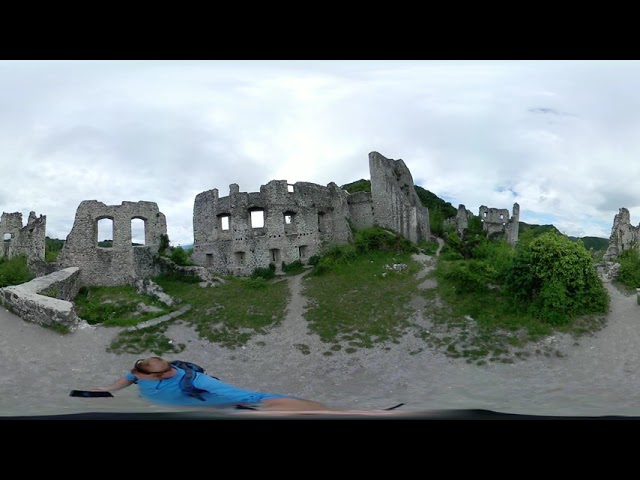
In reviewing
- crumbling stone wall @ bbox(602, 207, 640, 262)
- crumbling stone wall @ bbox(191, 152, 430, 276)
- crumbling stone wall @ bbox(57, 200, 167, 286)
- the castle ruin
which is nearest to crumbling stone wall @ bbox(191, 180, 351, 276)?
crumbling stone wall @ bbox(191, 152, 430, 276)

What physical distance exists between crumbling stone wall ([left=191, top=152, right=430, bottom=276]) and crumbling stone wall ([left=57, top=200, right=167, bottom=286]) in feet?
11.5

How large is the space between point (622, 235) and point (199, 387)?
22798 mm

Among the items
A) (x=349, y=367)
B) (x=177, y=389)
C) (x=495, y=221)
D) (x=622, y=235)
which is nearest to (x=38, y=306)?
(x=349, y=367)

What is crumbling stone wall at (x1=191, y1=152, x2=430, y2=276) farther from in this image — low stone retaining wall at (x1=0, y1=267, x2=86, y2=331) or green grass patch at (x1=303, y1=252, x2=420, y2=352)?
low stone retaining wall at (x1=0, y1=267, x2=86, y2=331)

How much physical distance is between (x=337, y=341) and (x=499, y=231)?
26435 mm

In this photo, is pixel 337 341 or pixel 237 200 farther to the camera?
pixel 237 200

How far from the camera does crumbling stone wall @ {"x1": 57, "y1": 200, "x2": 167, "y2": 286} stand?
1727 centimetres

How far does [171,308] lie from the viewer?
1395cm

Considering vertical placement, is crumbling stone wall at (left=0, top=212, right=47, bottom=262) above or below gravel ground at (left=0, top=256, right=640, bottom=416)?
above

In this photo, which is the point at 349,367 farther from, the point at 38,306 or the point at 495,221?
the point at 495,221

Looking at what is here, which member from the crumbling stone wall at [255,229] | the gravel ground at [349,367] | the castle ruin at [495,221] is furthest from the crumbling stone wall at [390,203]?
the gravel ground at [349,367]

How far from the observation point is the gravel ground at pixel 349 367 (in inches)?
319
